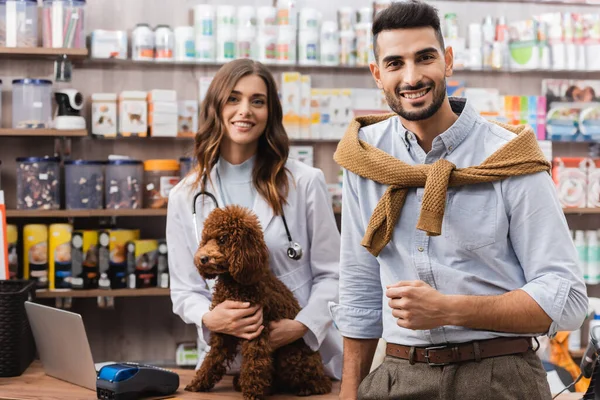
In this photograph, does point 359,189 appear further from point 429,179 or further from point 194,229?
point 194,229

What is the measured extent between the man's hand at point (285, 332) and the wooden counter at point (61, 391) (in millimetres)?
153

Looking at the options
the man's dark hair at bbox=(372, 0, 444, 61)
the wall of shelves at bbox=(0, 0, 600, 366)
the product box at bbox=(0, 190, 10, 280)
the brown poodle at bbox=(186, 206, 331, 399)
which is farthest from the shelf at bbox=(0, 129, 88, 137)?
the man's dark hair at bbox=(372, 0, 444, 61)

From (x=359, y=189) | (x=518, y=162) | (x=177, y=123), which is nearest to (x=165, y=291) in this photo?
(x=177, y=123)

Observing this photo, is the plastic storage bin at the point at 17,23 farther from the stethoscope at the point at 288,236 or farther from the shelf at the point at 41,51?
the stethoscope at the point at 288,236

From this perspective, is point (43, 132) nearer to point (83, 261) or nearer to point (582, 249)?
point (83, 261)

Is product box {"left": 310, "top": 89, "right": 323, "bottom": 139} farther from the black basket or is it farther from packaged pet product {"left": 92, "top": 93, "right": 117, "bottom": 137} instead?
the black basket

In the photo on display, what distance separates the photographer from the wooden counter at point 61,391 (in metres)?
2.12

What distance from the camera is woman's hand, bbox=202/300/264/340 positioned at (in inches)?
79.0

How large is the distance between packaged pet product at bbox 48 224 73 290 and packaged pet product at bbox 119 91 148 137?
622 mm

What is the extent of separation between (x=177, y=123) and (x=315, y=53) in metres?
0.87

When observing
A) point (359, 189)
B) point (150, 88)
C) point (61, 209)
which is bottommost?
point (61, 209)

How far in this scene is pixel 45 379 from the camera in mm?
2430

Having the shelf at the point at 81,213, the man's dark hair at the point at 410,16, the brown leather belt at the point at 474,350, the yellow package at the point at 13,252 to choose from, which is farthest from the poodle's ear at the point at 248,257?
the yellow package at the point at 13,252

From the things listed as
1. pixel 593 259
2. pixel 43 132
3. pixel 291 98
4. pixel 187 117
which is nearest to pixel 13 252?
pixel 43 132
